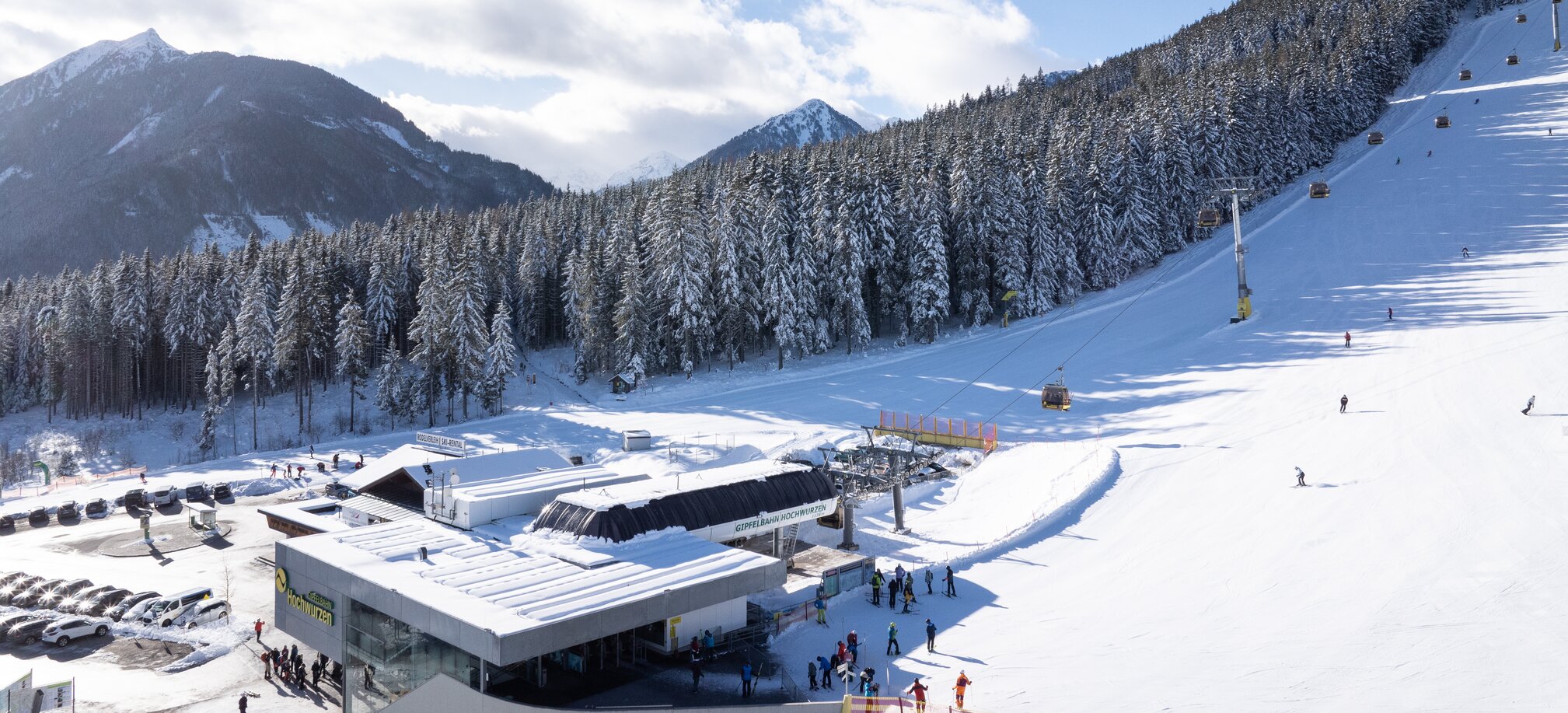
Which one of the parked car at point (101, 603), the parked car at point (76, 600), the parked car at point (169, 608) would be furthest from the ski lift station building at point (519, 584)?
the parked car at point (76, 600)

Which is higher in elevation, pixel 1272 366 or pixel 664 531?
pixel 1272 366

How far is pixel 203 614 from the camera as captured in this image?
2702cm

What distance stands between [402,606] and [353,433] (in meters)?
45.8

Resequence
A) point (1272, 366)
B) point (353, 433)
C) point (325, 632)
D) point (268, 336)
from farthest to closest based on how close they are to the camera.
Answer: point (268, 336), point (353, 433), point (1272, 366), point (325, 632)

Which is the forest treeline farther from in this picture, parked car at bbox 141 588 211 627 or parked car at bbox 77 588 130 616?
parked car at bbox 141 588 211 627

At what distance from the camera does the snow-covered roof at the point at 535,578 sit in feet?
61.5

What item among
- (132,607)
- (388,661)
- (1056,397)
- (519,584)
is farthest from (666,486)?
(1056,397)

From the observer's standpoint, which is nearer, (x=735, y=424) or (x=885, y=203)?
(x=735, y=424)

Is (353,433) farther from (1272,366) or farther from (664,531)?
(1272,366)

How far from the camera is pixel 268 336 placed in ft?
214

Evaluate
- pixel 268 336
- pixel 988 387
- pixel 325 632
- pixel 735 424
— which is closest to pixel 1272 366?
pixel 988 387

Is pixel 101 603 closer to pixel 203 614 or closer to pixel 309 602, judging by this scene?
pixel 203 614

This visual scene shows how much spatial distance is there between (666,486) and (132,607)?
1685 cm

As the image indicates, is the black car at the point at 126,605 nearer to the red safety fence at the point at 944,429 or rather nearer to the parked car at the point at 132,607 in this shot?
the parked car at the point at 132,607
